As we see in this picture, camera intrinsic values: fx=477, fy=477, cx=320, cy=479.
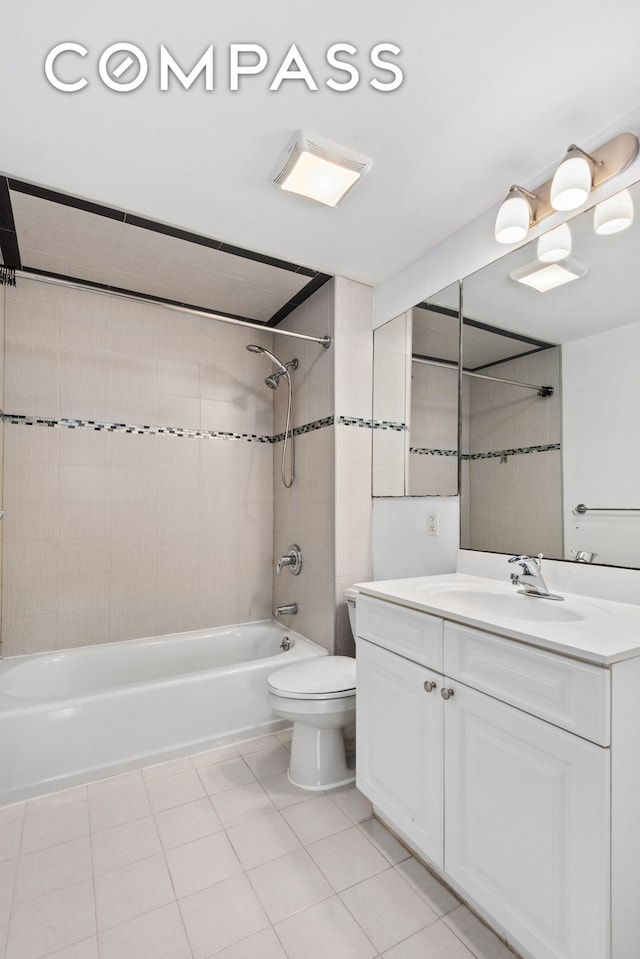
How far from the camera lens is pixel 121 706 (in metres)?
1.97

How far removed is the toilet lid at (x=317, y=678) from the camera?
73.0 inches

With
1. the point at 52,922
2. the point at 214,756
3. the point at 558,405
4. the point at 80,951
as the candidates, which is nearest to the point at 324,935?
the point at 80,951

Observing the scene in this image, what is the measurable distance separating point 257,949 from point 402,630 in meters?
0.87

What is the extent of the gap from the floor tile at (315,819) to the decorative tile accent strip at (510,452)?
1.44 metres

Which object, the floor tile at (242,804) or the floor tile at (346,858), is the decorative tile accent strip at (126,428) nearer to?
the floor tile at (242,804)

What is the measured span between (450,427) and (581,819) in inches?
58.9

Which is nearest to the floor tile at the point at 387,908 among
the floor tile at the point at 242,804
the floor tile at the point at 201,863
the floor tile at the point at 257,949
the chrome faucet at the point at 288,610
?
the floor tile at the point at 257,949

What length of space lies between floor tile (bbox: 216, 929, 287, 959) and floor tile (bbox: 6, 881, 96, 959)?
1.23 feet

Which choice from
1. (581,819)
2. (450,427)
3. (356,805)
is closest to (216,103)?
(450,427)

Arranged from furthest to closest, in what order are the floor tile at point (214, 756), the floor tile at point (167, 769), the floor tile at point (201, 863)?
the floor tile at point (214, 756) < the floor tile at point (167, 769) < the floor tile at point (201, 863)

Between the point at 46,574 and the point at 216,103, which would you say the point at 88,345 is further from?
the point at 216,103

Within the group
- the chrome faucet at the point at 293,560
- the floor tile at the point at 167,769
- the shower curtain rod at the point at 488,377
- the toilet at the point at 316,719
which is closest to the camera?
the shower curtain rod at the point at 488,377

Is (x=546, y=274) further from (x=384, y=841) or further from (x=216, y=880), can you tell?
(x=216, y=880)

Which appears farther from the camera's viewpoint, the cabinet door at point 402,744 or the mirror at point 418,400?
the mirror at point 418,400
